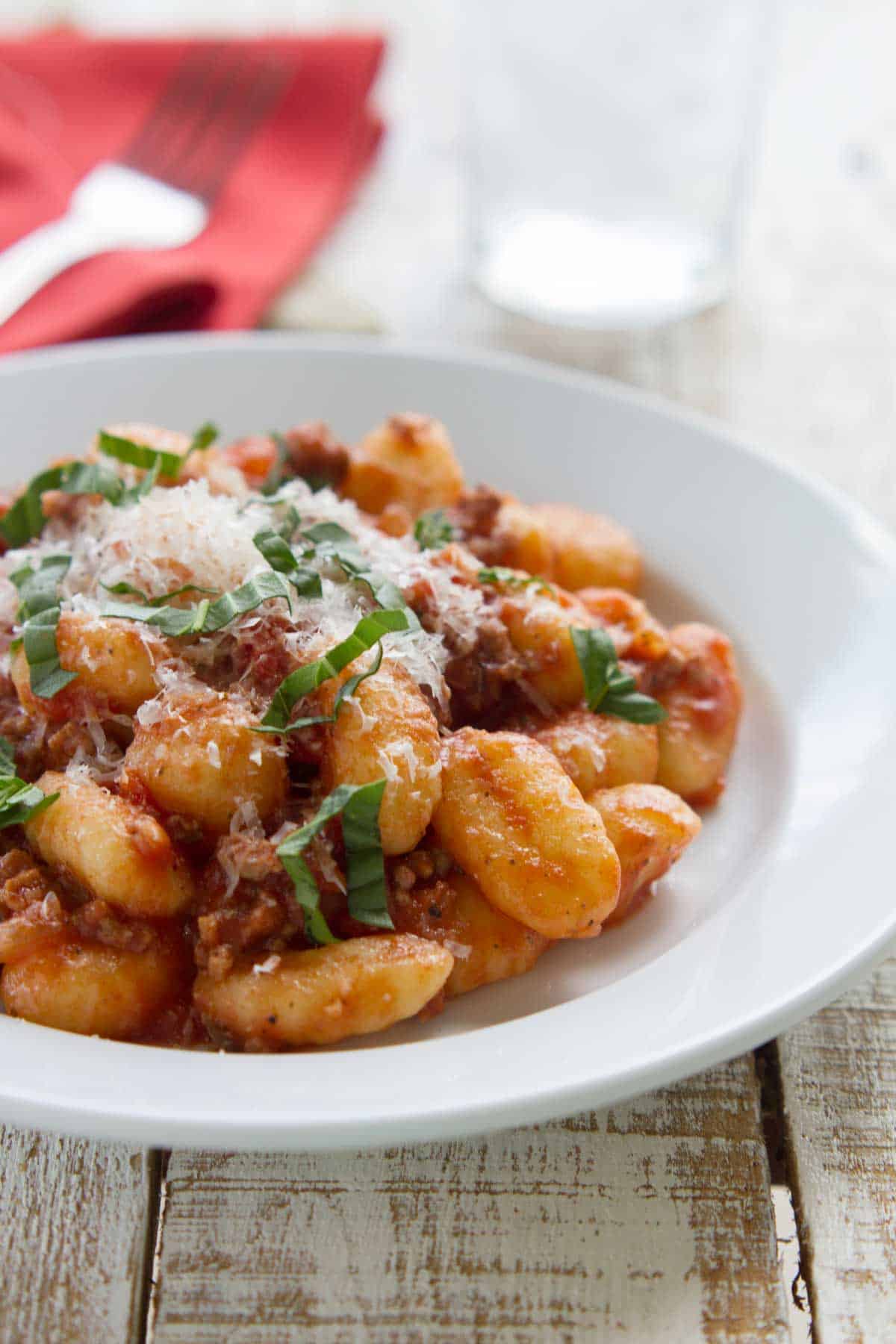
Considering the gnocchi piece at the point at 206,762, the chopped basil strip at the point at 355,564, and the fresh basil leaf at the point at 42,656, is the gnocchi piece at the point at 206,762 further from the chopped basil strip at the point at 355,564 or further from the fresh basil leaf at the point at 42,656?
the chopped basil strip at the point at 355,564

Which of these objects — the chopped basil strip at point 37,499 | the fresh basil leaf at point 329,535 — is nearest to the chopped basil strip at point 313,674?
the fresh basil leaf at point 329,535

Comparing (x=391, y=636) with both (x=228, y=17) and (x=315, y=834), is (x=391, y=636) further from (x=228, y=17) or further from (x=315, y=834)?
(x=228, y=17)

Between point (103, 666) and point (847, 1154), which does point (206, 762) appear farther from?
point (847, 1154)

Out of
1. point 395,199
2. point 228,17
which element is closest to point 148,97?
point 395,199

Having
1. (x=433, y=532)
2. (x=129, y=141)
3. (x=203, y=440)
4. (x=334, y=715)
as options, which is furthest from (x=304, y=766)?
(x=129, y=141)

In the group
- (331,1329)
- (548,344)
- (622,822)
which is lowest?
(331,1329)

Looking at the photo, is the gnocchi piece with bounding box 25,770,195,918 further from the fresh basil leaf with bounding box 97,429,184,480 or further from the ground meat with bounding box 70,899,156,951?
the fresh basil leaf with bounding box 97,429,184,480

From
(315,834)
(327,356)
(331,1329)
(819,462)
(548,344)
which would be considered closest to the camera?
(331,1329)
